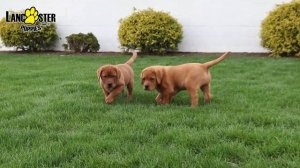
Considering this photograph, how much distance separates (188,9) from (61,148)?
11676mm

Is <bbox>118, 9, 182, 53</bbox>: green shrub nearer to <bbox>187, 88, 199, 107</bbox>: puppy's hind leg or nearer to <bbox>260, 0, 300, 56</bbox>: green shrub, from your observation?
<bbox>260, 0, 300, 56</bbox>: green shrub

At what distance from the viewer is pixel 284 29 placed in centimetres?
1357

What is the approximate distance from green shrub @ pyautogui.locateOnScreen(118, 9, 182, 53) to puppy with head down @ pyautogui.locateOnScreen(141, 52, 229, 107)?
26.4 feet

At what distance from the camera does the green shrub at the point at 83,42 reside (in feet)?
53.2

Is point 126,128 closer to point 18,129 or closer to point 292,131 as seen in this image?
point 18,129

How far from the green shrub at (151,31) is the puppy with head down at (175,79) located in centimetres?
804

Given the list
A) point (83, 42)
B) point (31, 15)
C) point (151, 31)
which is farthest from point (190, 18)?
point (31, 15)

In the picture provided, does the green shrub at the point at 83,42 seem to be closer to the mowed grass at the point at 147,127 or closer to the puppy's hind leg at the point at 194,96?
the mowed grass at the point at 147,127

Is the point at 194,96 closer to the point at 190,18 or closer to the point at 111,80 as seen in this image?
the point at 111,80

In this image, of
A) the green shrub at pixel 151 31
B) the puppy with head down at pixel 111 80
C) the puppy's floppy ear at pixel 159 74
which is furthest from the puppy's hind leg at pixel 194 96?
the green shrub at pixel 151 31

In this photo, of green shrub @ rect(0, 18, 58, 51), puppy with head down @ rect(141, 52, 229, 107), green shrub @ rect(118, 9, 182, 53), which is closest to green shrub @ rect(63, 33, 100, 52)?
green shrub @ rect(0, 18, 58, 51)

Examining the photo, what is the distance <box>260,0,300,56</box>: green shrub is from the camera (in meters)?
13.5

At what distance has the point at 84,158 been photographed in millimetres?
4410

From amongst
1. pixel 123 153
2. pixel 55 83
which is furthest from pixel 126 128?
pixel 55 83
